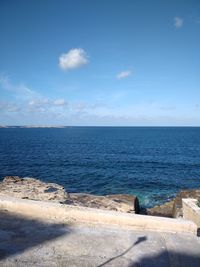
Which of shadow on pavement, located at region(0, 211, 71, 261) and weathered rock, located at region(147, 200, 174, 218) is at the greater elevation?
shadow on pavement, located at region(0, 211, 71, 261)

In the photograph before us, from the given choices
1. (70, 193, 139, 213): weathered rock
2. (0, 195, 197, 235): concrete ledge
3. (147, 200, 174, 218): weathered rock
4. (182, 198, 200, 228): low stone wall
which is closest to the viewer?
(0, 195, 197, 235): concrete ledge

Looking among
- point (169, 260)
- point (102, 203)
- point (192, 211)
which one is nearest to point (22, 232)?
point (169, 260)

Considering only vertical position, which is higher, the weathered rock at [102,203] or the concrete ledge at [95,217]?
the concrete ledge at [95,217]

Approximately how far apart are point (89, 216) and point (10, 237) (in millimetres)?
2215

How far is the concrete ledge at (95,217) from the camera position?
271 inches

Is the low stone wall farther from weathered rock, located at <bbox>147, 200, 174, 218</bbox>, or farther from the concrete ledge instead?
weathered rock, located at <bbox>147, 200, 174, 218</bbox>

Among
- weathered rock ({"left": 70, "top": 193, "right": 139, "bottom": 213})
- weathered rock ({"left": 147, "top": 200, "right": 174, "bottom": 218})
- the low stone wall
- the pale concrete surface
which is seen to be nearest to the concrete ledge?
the pale concrete surface

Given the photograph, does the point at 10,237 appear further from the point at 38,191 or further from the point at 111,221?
the point at 38,191

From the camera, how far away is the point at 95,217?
23.5ft

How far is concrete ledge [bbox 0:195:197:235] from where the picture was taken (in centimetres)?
689

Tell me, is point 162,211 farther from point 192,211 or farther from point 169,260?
point 169,260

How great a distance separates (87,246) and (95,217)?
1.40 meters

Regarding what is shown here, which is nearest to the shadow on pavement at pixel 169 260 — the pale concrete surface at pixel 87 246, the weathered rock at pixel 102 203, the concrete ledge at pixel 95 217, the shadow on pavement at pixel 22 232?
the pale concrete surface at pixel 87 246

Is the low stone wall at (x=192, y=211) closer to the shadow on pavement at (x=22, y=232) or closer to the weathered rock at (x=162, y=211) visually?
the shadow on pavement at (x=22, y=232)
